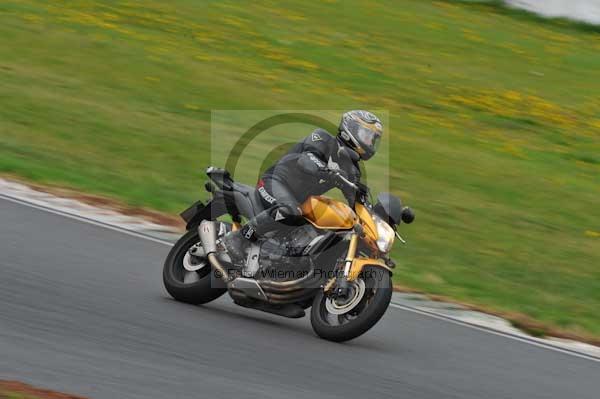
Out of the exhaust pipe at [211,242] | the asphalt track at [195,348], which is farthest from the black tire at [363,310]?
the exhaust pipe at [211,242]

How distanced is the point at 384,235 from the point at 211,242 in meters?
1.57

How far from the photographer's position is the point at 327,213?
7.99 m

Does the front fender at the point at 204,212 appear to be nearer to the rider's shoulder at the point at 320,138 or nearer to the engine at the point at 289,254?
the engine at the point at 289,254

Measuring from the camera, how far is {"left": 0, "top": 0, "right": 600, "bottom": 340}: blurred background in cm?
1256

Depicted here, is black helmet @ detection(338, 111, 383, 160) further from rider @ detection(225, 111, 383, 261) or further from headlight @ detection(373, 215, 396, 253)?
headlight @ detection(373, 215, 396, 253)

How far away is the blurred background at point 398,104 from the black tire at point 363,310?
2865 millimetres

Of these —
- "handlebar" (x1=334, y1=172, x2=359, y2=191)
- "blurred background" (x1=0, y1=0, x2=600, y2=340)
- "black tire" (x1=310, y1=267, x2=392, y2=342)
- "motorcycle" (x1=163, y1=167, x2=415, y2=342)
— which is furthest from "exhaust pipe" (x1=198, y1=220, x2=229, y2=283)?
"blurred background" (x1=0, y1=0, x2=600, y2=340)

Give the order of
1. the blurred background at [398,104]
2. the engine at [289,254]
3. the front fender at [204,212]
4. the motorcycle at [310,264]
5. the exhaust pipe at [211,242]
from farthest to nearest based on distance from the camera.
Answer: the blurred background at [398,104] → the front fender at [204,212] → the exhaust pipe at [211,242] → the engine at [289,254] → the motorcycle at [310,264]

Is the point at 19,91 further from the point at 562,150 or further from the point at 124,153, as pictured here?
the point at 562,150

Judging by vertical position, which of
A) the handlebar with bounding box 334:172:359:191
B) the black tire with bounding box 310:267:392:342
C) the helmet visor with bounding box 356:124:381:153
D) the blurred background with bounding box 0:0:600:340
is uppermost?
the helmet visor with bounding box 356:124:381:153

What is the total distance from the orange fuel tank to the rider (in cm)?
9

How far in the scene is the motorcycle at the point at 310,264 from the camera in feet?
25.5

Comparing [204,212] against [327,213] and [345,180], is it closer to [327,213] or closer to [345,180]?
[327,213]

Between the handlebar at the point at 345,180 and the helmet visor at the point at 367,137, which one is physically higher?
the helmet visor at the point at 367,137
